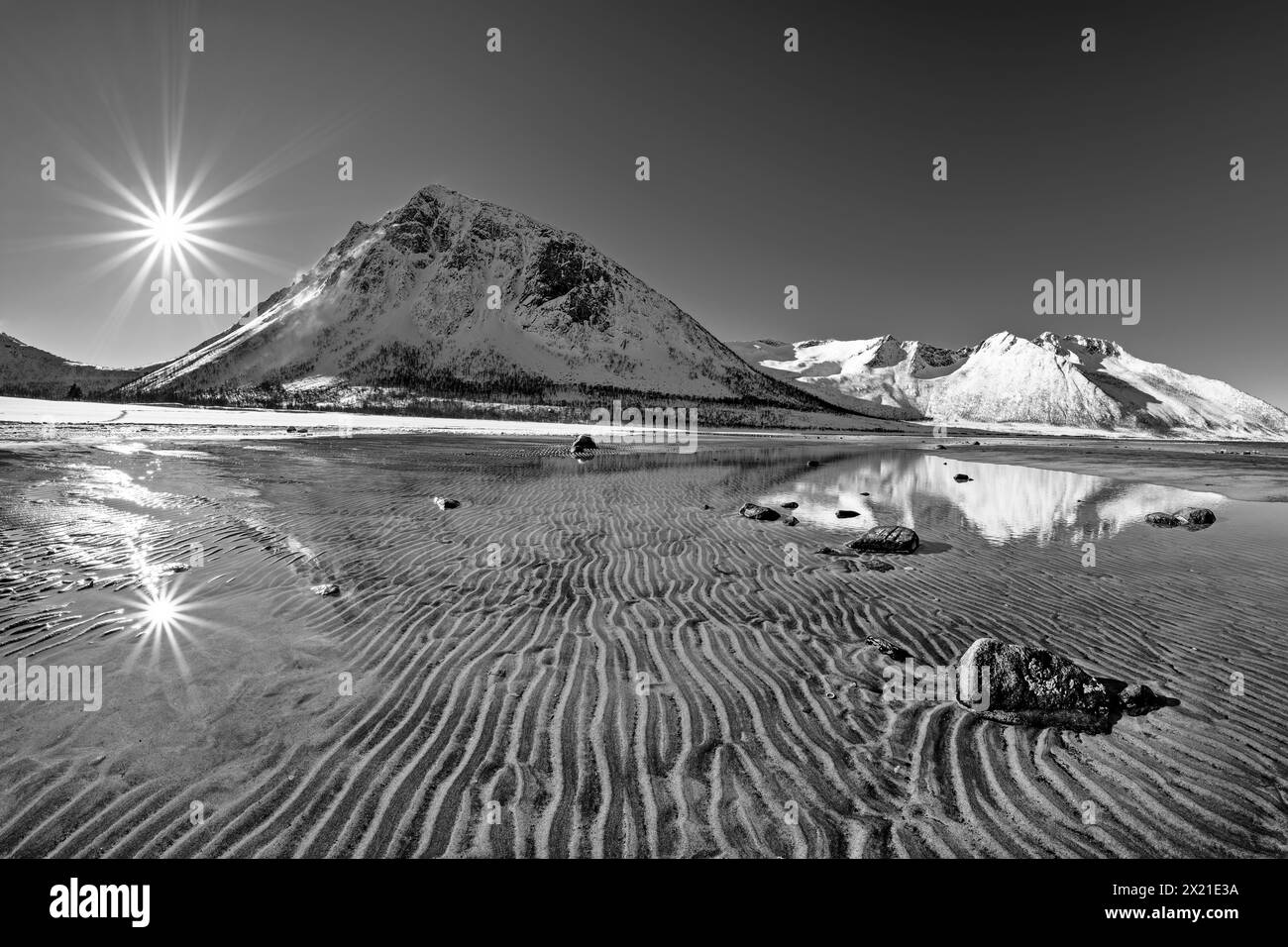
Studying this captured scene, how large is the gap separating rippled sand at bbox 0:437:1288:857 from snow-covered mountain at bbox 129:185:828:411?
123 metres

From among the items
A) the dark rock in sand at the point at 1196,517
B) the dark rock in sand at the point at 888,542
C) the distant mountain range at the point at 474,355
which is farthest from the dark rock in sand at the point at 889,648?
the distant mountain range at the point at 474,355

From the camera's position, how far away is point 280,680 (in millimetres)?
5227

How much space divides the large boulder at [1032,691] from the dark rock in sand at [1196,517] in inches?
531

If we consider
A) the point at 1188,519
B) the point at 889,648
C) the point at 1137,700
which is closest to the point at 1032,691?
the point at 1137,700

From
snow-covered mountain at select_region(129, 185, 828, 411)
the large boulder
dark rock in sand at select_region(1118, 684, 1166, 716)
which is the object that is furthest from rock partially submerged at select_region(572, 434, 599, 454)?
snow-covered mountain at select_region(129, 185, 828, 411)

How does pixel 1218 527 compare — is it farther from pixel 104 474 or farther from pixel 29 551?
pixel 104 474

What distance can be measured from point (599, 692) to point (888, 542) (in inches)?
323

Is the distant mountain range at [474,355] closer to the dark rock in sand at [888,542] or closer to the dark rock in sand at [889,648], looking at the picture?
the dark rock in sand at [888,542]

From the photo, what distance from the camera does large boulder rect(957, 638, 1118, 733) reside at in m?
4.75

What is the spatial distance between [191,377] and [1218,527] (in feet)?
630

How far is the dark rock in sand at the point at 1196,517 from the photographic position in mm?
13812

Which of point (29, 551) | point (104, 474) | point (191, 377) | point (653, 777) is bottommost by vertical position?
point (653, 777)

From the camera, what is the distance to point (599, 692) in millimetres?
5184
